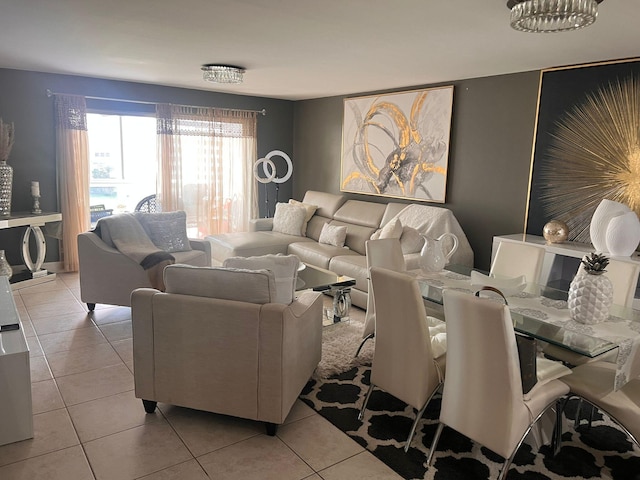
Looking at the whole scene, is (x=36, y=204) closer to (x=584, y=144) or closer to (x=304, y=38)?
(x=304, y=38)

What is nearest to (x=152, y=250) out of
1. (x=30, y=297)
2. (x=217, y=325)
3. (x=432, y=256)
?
(x=30, y=297)

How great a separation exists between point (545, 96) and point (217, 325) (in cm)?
348

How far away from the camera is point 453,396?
2240 mm

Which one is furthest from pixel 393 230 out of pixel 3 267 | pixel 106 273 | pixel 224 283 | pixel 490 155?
pixel 3 267

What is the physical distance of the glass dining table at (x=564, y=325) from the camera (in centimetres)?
212

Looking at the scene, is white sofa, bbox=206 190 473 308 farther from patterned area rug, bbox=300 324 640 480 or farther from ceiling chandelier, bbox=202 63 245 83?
ceiling chandelier, bbox=202 63 245 83

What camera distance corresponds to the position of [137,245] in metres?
4.32

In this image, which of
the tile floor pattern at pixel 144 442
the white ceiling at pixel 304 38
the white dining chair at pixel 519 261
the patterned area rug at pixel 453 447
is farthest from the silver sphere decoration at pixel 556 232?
the tile floor pattern at pixel 144 442

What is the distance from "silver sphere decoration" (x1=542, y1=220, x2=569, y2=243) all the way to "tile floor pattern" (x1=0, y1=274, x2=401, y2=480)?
2.51 metres

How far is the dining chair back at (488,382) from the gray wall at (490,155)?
264 cm

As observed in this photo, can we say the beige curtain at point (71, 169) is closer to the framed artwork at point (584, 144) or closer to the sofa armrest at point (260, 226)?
the sofa armrest at point (260, 226)

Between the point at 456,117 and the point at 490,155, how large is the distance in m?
0.58

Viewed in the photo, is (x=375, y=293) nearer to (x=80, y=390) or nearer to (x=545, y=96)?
(x=80, y=390)

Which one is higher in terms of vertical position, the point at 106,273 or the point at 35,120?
the point at 35,120
